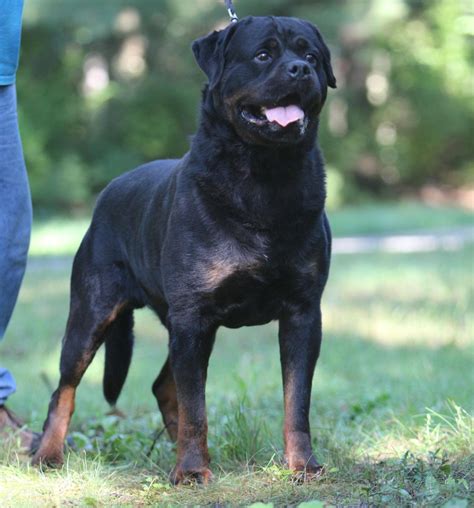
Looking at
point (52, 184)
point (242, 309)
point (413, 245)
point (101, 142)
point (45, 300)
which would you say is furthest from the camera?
point (101, 142)

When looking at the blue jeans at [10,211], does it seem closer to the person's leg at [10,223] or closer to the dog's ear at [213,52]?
the person's leg at [10,223]

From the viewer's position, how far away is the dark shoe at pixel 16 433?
16.1 ft

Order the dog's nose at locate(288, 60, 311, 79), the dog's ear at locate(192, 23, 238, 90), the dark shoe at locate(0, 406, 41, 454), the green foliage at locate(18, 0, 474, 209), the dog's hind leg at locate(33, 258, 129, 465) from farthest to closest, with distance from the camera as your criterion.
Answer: the green foliage at locate(18, 0, 474, 209)
the dark shoe at locate(0, 406, 41, 454)
the dog's hind leg at locate(33, 258, 129, 465)
the dog's ear at locate(192, 23, 238, 90)
the dog's nose at locate(288, 60, 311, 79)

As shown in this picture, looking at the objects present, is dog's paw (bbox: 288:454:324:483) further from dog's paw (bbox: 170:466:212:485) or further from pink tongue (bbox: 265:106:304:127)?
pink tongue (bbox: 265:106:304:127)

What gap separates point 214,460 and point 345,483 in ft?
2.62

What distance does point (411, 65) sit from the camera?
1281 inches

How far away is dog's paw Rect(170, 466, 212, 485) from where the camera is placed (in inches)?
Result: 158

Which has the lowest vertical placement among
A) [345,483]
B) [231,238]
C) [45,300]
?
[45,300]

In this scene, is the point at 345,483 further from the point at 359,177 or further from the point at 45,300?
the point at 359,177

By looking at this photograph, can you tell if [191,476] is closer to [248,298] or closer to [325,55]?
[248,298]

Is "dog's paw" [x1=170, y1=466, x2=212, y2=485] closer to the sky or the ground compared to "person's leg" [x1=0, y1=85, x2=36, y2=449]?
closer to the ground

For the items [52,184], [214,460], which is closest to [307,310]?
[214,460]

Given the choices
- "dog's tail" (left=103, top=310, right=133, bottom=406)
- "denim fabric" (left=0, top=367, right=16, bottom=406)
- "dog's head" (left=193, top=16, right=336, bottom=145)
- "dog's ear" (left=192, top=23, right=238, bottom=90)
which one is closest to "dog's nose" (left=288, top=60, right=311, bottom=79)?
"dog's head" (left=193, top=16, right=336, bottom=145)

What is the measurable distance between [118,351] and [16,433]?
0.66 metres
